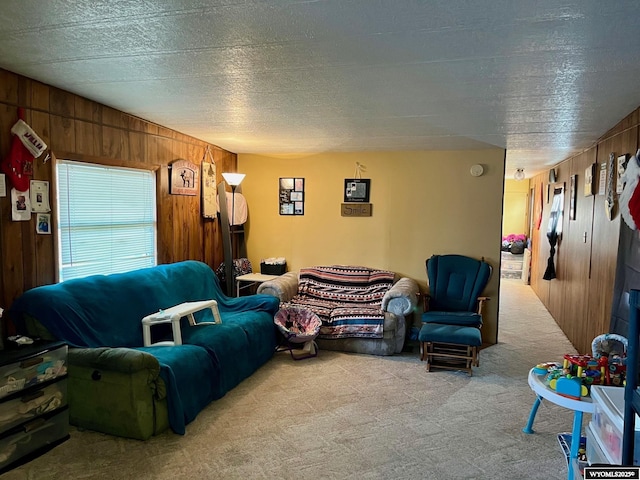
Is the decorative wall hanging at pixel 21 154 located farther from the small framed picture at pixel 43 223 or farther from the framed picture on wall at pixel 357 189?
the framed picture on wall at pixel 357 189

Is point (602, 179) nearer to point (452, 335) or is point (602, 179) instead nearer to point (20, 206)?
point (452, 335)

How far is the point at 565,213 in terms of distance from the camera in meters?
5.66

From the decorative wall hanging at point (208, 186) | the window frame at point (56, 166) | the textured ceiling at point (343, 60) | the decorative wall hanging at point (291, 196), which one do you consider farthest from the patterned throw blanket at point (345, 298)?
the window frame at point (56, 166)

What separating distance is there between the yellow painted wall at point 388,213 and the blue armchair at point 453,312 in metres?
0.29

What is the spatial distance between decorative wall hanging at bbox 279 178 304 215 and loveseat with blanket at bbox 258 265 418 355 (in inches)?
31.3

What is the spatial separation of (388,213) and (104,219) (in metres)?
3.08

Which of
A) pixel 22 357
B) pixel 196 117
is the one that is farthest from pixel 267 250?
pixel 22 357

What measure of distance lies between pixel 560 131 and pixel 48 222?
4.11 m

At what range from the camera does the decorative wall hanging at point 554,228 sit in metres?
5.94

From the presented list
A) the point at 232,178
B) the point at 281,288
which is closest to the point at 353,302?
the point at 281,288

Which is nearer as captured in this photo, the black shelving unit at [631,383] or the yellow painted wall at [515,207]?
the black shelving unit at [631,383]

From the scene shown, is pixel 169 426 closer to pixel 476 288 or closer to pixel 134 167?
pixel 134 167

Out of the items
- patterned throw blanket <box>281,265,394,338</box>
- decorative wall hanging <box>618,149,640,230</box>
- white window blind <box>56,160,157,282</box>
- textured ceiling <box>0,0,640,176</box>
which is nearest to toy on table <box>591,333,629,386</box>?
decorative wall hanging <box>618,149,640,230</box>

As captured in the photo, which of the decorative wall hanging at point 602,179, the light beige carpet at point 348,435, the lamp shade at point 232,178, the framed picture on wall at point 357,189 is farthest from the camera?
the framed picture on wall at point 357,189
